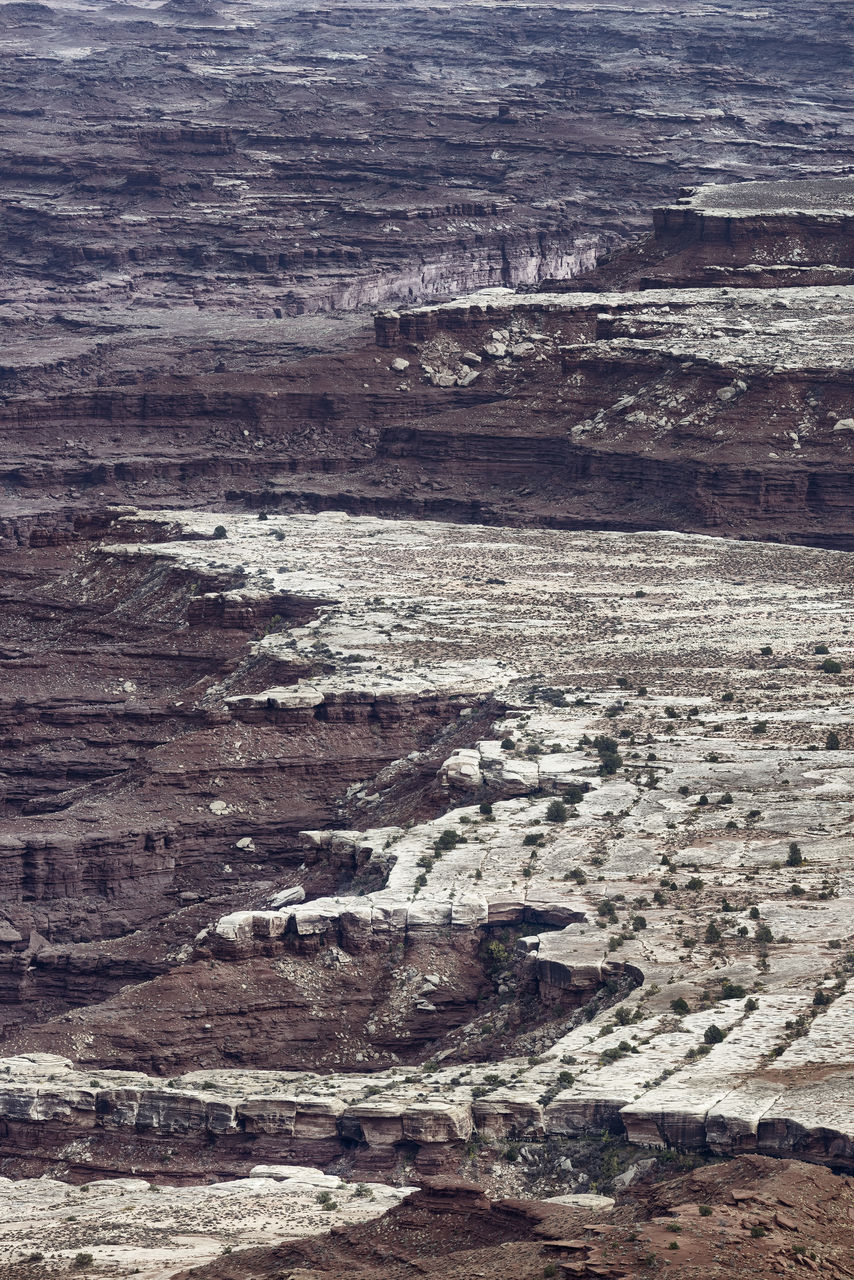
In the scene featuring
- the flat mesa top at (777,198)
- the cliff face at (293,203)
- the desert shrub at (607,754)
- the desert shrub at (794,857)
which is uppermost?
the flat mesa top at (777,198)

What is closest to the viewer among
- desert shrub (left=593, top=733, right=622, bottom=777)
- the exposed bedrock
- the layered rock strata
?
the layered rock strata

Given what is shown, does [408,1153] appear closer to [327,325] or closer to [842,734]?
[842,734]

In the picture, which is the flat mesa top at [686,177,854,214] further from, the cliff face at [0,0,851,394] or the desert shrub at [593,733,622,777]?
the desert shrub at [593,733,622,777]

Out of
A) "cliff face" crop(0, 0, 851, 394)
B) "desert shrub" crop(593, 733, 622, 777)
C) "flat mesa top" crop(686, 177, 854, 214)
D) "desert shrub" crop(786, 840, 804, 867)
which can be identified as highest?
"flat mesa top" crop(686, 177, 854, 214)

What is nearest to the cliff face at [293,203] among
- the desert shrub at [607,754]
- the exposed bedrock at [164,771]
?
the exposed bedrock at [164,771]

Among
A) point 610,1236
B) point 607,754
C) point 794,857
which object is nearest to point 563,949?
point 794,857

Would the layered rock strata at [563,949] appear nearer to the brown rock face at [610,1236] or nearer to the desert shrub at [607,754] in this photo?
the desert shrub at [607,754]

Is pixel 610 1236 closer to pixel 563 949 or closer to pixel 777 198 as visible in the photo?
pixel 563 949

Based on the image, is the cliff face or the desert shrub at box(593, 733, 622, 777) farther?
the cliff face

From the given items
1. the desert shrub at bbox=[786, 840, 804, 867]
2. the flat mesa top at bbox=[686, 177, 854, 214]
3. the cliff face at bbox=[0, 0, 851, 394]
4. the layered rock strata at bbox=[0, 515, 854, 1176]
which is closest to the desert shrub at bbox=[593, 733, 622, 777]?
the layered rock strata at bbox=[0, 515, 854, 1176]
